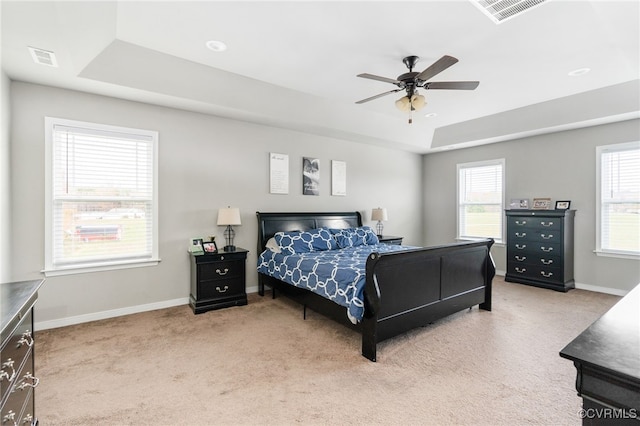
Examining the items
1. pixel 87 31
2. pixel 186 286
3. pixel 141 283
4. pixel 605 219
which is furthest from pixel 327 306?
pixel 605 219

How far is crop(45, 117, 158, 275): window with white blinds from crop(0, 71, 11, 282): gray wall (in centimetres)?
30

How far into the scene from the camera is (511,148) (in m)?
5.65

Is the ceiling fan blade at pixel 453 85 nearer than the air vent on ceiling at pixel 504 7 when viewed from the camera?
No

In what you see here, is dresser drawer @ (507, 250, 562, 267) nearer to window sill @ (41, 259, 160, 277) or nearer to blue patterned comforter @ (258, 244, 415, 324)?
blue patterned comforter @ (258, 244, 415, 324)

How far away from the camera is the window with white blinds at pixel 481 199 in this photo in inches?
232

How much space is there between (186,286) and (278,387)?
2.43 meters

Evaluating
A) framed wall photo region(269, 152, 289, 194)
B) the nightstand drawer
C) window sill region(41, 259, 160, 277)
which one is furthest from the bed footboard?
window sill region(41, 259, 160, 277)

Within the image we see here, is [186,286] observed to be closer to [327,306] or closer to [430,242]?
[327,306]

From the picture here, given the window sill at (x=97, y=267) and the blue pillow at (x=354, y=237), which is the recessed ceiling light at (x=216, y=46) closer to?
the window sill at (x=97, y=267)

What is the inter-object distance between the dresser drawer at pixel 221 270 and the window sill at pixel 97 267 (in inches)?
25.0

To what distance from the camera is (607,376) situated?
Answer: 80 cm

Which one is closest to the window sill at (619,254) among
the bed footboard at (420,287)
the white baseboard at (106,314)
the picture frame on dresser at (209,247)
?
the bed footboard at (420,287)

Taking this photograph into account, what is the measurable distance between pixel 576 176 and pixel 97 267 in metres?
7.04

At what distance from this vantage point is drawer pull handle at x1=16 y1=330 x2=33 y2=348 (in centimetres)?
139
